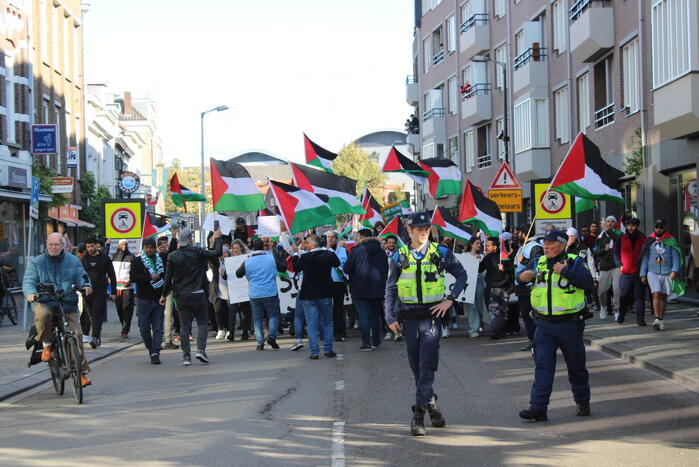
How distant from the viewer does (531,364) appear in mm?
12945

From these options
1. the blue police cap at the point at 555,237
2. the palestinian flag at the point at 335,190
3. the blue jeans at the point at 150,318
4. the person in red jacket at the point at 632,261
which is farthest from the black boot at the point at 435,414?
the palestinian flag at the point at 335,190

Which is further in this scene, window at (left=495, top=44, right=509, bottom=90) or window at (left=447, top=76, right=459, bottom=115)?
window at (left=447, top=76, right=459, bottom=115)

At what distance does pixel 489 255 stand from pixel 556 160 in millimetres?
18216

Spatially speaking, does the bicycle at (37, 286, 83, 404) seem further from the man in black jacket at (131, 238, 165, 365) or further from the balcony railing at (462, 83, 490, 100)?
the balcony railing at (462, 83, 490, 100)

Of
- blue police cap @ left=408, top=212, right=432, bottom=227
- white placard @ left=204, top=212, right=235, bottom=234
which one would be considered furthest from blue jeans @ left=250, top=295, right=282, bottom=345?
blue police cap @ left=408, top=212, right=432, bottom=227

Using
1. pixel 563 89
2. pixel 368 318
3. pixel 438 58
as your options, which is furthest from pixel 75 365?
pixel 438 58

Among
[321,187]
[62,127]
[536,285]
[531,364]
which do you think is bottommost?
[531,364]

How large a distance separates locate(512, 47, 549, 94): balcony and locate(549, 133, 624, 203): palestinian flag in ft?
62.6

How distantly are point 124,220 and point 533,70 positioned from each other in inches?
749

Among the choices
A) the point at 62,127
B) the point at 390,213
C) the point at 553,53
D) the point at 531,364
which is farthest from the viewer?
the point at 62,127

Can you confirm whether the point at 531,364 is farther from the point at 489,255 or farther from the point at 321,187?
the point at 321,187

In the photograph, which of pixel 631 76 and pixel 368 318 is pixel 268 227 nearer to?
pixel 368 318

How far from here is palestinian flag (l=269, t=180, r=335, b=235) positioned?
1847 centimetres

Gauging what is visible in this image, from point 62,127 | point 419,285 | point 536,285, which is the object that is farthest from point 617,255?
point 62,127
